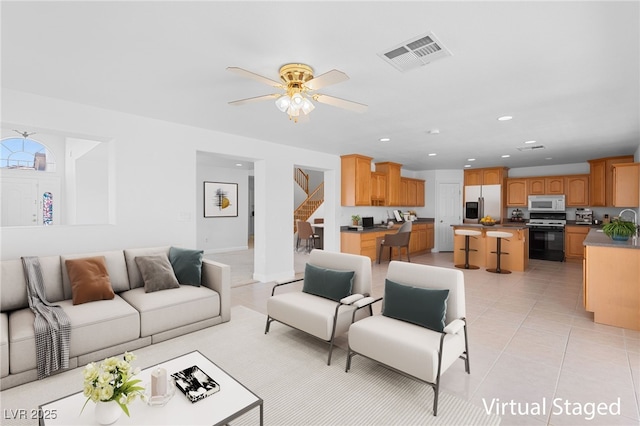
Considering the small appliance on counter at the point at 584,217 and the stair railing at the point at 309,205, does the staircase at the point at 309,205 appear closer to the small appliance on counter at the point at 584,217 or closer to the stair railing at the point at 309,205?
the stair railing at the point at 309,205

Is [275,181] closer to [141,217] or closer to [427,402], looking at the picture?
[141,217]

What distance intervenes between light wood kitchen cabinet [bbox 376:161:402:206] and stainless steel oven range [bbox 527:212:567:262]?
3.48 m

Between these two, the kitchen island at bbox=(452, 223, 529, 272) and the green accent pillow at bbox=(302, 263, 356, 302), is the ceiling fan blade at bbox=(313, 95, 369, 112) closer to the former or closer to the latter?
the green accent pillow at bbox=(302, 263, 356, 302)

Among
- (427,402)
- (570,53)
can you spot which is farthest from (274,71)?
(427,402)

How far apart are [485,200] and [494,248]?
242 cm

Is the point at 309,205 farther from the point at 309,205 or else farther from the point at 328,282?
the point at 328,282

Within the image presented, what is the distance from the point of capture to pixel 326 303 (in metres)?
3.12

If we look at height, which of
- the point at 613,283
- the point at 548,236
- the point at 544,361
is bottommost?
the point at 544,361

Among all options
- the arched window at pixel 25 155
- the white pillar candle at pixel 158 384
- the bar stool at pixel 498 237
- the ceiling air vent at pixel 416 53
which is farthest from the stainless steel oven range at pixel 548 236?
the arched window at pixel 25 155

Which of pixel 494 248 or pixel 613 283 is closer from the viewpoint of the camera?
pixel 613 283

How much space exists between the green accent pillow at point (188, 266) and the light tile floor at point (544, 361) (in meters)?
0.93

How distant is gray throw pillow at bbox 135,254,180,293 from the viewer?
11.2 ft

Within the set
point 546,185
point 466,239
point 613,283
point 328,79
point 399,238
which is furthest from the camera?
point 546,185

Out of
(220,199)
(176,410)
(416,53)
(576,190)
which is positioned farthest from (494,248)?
(220,199)
